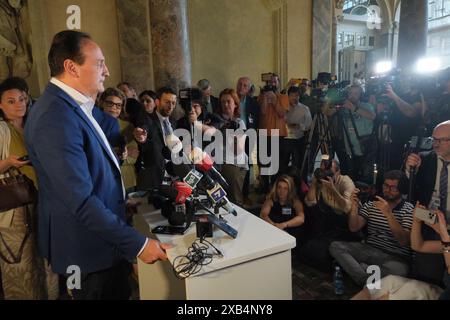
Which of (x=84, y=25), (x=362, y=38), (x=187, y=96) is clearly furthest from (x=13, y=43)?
(x=362, y=38)

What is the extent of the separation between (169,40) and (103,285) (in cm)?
327

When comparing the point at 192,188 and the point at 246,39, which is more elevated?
the point at 246,39

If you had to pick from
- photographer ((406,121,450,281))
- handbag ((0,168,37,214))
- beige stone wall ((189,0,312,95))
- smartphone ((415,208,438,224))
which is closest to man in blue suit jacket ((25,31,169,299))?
handbag ((0,168,37,214))

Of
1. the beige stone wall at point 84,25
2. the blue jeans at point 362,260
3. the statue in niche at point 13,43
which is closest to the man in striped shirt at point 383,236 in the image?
the blue jeans at point 362,260

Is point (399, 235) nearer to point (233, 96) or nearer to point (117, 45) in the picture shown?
point (233, 96)

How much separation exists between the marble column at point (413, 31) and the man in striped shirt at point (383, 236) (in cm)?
358

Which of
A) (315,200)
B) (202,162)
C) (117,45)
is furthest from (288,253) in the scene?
(117,45)

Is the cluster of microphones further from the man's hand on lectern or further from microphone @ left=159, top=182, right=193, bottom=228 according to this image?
the man's hand on lectern

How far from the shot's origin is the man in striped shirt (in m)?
2.26

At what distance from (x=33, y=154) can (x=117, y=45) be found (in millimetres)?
3946

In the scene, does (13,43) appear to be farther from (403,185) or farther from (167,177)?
(403,185)

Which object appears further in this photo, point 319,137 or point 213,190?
point 319,137

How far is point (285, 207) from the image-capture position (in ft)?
9.70

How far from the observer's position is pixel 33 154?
3.83ft
